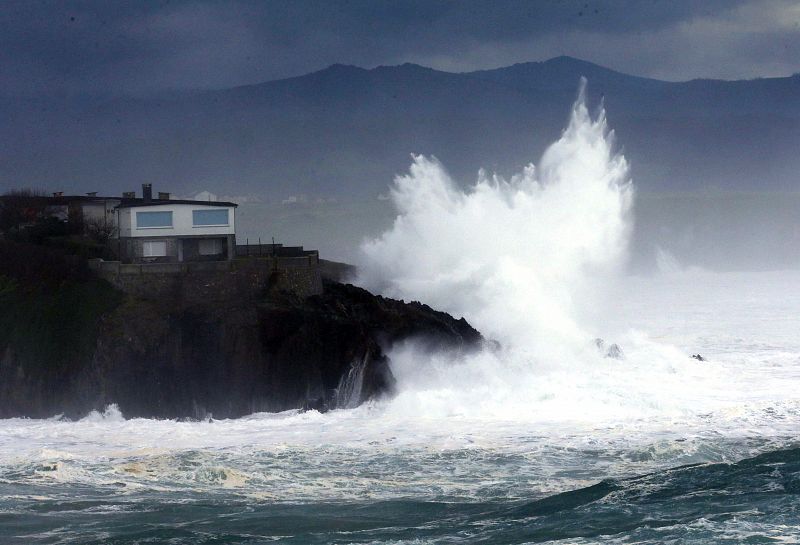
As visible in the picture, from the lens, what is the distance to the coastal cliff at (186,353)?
2767cm

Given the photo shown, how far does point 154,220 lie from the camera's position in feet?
112

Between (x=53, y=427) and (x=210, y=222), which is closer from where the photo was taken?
(x=53, y=427)

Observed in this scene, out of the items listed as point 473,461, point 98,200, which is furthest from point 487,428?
point 98,200

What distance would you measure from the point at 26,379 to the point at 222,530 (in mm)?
13478

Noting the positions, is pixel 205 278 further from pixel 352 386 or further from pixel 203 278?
pixel 352 386

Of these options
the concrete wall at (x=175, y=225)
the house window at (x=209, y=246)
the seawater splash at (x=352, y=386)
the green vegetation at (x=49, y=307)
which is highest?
the concrete wall at (x=175, y=225)

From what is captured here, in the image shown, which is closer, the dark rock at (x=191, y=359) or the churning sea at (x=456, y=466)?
the churning sea at (x=456, y=466)

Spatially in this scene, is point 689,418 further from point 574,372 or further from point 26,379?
point 26,379

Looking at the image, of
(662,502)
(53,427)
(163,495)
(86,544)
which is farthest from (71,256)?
(662,502)

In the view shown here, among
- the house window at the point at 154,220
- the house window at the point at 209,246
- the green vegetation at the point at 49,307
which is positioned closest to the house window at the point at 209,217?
the house window at the point at 209,246

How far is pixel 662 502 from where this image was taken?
1797 centimetres

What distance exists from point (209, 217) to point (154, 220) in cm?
177

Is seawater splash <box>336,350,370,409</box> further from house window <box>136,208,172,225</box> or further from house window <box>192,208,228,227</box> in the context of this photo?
house window <box>136,208,172,225</box>

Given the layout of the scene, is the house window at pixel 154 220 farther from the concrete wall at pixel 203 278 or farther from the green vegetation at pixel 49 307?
the concrete wall at pixel 203 278
